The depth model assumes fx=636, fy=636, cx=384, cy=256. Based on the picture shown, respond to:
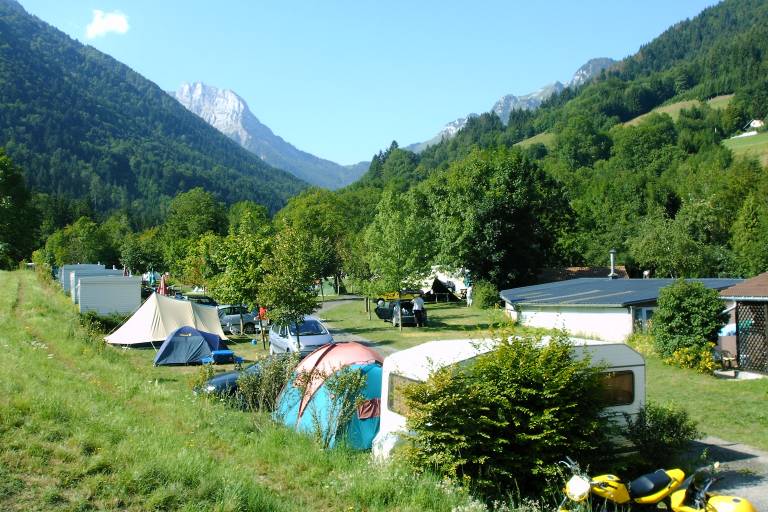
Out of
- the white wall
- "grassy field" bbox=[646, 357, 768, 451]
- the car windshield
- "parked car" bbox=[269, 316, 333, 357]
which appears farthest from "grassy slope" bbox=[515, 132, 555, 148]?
"grassy field" bbox=[646, 357, 768, 451]

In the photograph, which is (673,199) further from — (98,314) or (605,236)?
(98,314)

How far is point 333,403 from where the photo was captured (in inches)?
382

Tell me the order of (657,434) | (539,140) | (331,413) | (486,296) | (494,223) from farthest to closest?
1. (539,140)
2. (494,223)
3. (486,296)
4. (331,413)
5. (657,434)

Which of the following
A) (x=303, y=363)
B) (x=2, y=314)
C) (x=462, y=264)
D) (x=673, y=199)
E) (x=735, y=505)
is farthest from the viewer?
(x=673, y=199)

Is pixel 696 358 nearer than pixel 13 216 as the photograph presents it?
Yes

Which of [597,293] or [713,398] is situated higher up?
[597,293]

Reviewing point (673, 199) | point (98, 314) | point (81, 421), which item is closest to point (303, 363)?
point (81, 421)

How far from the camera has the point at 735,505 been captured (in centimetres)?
690

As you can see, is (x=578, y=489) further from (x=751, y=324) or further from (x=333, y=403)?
(x=751, y=324)

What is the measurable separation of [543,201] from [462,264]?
10659 mm

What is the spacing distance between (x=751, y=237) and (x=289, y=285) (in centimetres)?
4127

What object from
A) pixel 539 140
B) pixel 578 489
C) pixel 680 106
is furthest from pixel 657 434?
pixel 680 106

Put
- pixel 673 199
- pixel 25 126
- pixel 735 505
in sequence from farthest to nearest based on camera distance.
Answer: pixel 25 126 < pixel 673 199 < pixel 735 505

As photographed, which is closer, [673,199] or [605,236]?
[605,236]
